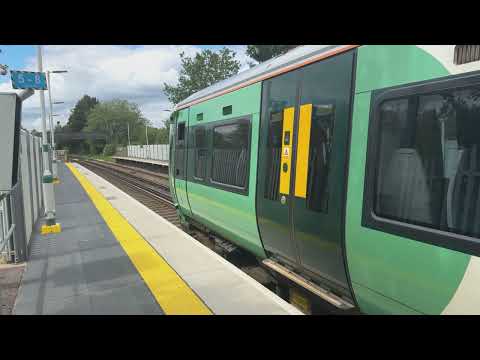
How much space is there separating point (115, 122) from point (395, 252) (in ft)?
385

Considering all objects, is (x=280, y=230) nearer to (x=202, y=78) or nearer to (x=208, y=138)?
(x=208, y=138)

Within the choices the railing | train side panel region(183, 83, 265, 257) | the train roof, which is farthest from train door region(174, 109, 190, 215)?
the railing

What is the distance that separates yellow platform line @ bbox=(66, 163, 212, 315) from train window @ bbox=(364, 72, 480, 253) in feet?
7.54

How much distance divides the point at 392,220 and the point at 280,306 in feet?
5.69

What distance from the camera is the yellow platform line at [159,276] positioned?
4114mm

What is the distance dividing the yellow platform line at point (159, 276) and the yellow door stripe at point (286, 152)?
1.73 metres

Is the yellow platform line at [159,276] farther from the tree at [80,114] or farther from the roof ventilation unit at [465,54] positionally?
the tree at [80,114]

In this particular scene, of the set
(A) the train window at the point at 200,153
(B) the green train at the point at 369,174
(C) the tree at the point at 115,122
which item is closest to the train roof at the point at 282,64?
(B) the green train at the point at 369,174

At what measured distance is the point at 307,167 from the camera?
3.99 m

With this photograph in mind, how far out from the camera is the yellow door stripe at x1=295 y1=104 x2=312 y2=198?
401 cm

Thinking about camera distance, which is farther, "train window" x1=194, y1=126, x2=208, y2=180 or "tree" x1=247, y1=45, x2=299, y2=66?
"tree" x1=247, y1=45, x2=299, y2=66

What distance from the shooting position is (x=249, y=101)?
17.7 feet

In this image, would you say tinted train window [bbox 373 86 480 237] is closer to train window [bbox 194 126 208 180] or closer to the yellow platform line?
the yellow platform line

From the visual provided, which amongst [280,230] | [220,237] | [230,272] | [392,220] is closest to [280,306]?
[280,230]
